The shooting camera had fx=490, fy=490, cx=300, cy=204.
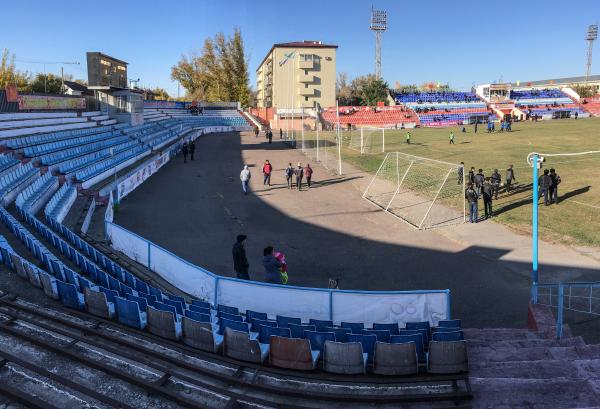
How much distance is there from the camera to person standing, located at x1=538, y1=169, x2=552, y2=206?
2025 centimetres

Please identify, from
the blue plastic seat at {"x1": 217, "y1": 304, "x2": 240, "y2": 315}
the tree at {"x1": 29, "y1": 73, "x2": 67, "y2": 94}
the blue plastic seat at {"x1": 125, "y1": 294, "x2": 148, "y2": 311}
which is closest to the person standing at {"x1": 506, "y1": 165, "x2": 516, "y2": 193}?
the blue plastic seat at {"x1": 217, "y1": 304, "x2": 240, "y2": 315}

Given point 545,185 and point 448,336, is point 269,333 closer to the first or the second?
point 448,336

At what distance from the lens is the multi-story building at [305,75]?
290 ft

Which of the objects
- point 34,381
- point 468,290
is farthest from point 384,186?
point 34,381

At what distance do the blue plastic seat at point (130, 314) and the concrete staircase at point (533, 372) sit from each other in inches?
236

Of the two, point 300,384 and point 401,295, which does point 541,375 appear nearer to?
point 401,295

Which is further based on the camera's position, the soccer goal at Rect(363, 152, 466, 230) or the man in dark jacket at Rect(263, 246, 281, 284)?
the soccer goal at Rect(363, 152, 466, 230)

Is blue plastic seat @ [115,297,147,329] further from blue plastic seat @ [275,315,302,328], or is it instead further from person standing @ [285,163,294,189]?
person standing @ [285,163,294,189]

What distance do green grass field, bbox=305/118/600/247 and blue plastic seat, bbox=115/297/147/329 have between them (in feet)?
44.2

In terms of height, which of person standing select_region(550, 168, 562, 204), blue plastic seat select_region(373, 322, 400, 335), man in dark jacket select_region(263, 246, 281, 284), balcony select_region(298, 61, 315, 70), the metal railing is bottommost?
the metal railing

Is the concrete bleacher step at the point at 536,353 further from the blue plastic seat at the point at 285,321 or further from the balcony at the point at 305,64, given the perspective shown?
the balcony at the point at 305,64

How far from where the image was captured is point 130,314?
31.1ft

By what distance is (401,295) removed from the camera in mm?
9438

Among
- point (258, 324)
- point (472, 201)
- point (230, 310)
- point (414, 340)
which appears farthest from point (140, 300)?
point (472, 201)
